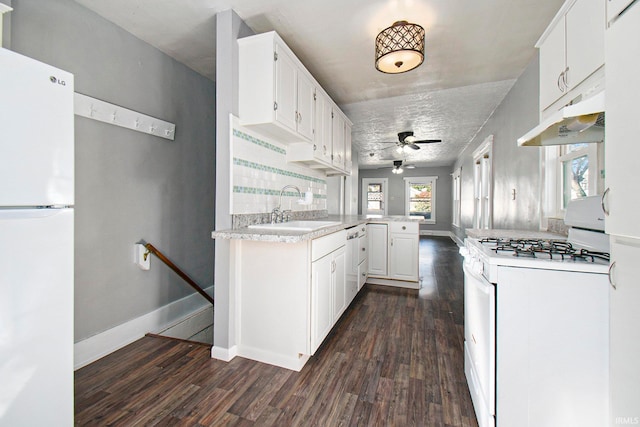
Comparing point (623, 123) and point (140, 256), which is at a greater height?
point (623, 123)

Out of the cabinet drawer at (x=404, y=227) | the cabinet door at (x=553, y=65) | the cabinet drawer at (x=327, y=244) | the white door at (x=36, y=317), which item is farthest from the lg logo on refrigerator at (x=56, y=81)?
the cabinet drawer at (x=404, y=227)

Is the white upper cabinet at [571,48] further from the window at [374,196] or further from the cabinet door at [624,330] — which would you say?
the window at [374,196]

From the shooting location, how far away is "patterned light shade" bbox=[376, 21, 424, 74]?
2.03 metres

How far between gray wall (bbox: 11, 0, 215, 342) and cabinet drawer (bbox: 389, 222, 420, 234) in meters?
2.48

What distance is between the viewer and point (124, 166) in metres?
2.30

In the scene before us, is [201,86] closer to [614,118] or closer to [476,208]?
[614,118]

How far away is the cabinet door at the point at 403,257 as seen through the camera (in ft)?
12.3

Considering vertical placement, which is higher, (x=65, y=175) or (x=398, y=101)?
(x=398, y=101)

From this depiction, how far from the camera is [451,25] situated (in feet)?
7.31

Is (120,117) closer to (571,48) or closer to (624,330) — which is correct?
(571,48)

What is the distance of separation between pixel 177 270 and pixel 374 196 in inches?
356

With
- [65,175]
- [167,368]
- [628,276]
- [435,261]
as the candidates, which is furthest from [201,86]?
[435,261]

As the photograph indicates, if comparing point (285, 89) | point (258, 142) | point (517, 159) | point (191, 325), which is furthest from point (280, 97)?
point (517, 159)

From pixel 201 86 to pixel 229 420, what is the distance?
124 inches
